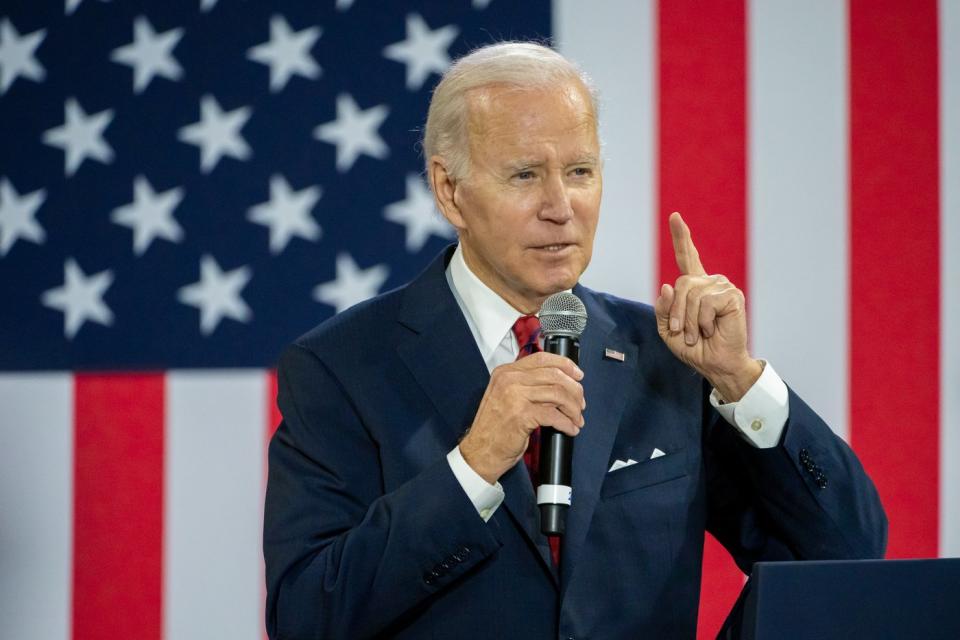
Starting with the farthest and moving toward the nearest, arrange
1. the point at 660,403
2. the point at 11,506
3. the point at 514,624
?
the point at 11,506, the point at 660,403, the point at 514,624

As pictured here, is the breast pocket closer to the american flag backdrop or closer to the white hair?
the white hair

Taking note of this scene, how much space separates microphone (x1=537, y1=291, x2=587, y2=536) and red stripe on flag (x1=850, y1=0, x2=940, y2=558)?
1501mm

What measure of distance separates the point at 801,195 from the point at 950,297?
1.40 ft

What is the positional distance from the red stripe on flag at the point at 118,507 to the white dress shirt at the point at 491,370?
4.13 feet

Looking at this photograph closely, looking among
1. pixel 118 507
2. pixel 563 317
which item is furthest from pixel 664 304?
pixel 118 507

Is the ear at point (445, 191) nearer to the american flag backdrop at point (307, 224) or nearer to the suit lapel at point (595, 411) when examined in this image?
the suit lapel at point (595, 411)

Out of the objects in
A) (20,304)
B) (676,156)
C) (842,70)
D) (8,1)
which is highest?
(8,1)

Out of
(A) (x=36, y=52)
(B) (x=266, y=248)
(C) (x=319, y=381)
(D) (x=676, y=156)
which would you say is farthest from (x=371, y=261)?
(C) (x=319, y=381)

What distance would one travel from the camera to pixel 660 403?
4.87 feet

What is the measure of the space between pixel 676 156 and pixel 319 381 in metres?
1.42

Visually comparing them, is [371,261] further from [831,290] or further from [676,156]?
[831,290]

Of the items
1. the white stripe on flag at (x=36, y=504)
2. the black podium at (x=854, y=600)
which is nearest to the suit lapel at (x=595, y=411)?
the black podium at (x=854, y=600)

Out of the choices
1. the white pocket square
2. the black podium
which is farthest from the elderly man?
the black podium

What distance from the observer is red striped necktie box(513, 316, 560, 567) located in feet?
4.40
